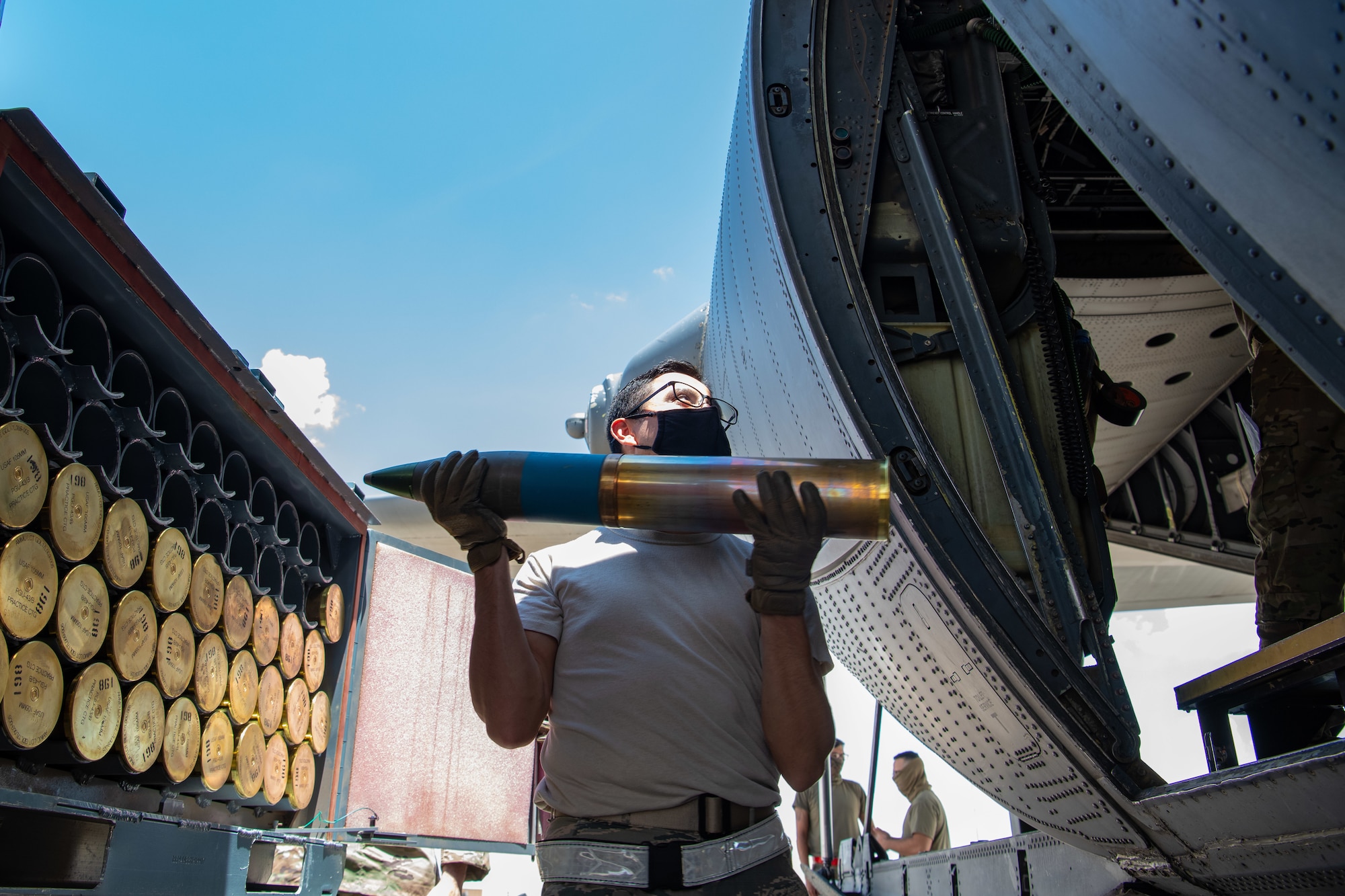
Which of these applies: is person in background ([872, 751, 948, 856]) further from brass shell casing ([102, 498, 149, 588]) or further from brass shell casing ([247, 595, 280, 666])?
brass shell casing ([102, 498, 149, 588])

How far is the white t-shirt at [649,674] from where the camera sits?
5.77 ft

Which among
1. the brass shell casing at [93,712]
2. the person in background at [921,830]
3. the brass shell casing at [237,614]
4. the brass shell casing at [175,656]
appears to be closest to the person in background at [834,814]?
the person in background at [921,830]

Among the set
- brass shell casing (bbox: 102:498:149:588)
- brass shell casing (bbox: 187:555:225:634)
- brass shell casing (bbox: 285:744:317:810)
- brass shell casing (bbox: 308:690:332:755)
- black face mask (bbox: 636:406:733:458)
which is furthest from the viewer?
brass shell casing (bbox: 308:690:332:755)

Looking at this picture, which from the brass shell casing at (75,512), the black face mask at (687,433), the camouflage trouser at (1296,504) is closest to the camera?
the black face mask at (687,433)

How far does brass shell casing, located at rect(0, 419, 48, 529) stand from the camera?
2914 mm

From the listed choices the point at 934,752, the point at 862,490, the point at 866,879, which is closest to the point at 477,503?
the point at 862,490

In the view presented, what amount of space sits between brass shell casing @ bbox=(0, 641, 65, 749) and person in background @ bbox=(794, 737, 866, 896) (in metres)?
6.58

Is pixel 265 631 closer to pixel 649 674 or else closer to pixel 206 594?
pixel 206 594

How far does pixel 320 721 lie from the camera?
5.50 m

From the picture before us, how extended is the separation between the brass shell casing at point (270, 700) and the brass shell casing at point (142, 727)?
93 cm

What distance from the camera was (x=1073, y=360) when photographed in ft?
12.3

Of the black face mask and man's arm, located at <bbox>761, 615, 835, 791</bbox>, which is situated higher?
the black face mask

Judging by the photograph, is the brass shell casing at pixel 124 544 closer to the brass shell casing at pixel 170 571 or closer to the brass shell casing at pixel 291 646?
the brass shell casing at pixel 170 571

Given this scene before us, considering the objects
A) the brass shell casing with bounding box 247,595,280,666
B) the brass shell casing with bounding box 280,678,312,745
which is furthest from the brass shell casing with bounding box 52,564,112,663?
the brass shell casing with bounding box 280,678,312,745
